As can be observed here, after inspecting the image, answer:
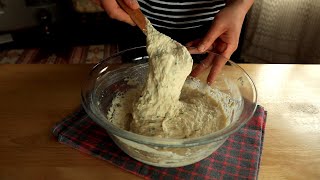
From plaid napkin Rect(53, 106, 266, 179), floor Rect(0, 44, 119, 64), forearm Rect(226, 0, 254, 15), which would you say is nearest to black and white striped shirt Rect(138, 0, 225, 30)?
forearm Rect(226, 0, 254, 15)

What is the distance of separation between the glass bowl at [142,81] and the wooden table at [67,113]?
0.29 ft

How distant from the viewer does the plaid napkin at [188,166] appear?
29.3 inches

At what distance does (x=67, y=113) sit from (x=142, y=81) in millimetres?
241

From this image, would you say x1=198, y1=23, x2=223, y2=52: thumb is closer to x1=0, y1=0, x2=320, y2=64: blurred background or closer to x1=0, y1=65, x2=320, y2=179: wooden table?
x1=0, y1=65, x2=320, y2=179: wooden table

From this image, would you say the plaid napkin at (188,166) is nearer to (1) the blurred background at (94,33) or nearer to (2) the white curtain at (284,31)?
(1) the blurred background at (94,33)

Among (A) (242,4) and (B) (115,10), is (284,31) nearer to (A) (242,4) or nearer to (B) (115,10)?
(A) (242,4)

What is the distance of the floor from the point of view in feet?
7.50

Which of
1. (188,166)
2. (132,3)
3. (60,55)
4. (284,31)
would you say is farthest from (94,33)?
(188,166)

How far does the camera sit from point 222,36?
989 millimetres

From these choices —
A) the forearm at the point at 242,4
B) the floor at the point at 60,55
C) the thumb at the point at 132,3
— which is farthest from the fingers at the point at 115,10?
the floor at the point at 60,55

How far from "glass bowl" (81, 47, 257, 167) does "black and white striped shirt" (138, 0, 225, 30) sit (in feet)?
0.96

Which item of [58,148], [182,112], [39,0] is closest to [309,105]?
[182,112]

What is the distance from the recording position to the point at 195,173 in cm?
75

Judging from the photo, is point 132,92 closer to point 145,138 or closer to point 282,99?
point 145,138
